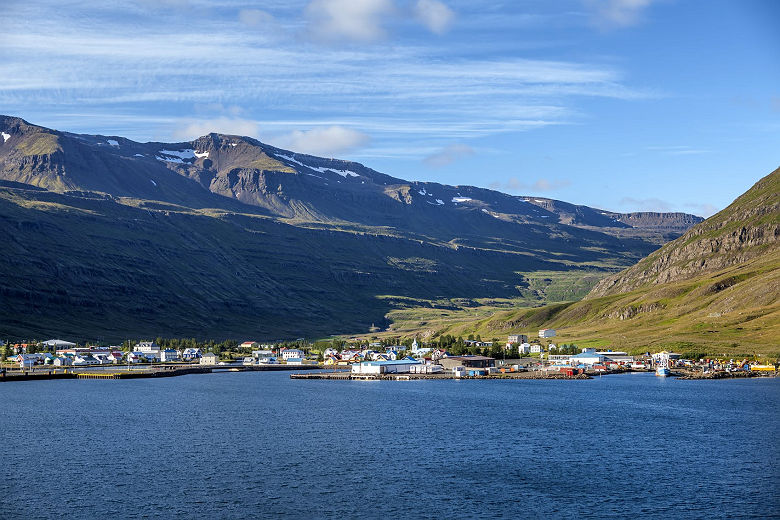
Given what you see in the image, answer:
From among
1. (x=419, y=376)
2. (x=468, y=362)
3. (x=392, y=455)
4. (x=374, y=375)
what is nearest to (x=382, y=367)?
(x=374, y=375)

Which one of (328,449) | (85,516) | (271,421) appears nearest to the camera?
(85,516)

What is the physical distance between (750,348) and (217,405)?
4916 inches

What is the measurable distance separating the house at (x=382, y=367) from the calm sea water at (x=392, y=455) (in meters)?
49.7

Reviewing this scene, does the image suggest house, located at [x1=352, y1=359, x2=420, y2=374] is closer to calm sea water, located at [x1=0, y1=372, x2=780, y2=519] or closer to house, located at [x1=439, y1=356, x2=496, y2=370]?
house, located at [x1=439, y1=356, x2=496, y2=370]

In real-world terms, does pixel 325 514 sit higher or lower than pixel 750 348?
lower

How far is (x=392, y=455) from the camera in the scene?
8106 cm

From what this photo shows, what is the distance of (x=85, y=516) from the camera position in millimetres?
58688

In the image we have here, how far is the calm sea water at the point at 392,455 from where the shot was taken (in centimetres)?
6197

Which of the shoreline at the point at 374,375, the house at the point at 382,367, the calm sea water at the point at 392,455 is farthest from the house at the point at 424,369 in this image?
the calm sea water at the point at 392,455

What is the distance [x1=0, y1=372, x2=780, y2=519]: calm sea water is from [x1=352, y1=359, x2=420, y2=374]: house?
163ft

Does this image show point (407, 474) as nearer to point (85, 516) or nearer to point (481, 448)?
point (481, 448)

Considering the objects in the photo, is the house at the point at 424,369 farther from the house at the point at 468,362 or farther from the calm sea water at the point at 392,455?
the calm sea water at the point at 392,455

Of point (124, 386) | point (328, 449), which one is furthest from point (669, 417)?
point (124, 386)

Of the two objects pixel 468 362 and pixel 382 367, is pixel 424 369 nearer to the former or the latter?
pixel 382 367
